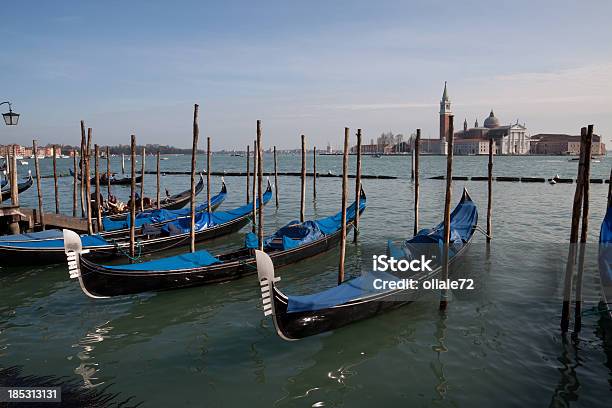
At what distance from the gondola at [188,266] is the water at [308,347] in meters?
0.25

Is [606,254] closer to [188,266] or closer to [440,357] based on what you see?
[440,357]

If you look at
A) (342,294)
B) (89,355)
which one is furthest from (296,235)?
(89,355)

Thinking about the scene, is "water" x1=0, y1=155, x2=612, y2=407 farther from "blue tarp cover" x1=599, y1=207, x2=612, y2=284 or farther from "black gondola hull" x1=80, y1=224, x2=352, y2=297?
"blue tarp cover" x1=599, y1=207, x2=612, y2=284

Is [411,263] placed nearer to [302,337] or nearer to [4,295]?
[302,337]

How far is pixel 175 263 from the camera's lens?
298 inches

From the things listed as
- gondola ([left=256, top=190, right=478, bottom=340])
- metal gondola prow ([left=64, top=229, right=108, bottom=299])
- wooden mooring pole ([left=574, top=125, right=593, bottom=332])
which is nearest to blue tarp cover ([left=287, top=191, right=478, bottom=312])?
gondola ([left=256, top=190, right=478, bottom=340])

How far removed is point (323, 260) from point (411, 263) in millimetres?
2903

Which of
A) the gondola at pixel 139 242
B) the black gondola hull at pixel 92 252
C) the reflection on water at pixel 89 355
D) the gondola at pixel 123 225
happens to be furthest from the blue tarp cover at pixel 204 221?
the reflection on water at pixel 89 355


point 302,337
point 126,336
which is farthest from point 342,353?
point 126,336

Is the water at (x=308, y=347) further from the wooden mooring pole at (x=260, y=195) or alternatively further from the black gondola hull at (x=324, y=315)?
the wooden mooring pole at (x=260, y=195)

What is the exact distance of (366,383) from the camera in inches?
191

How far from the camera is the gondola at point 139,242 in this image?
897 cm

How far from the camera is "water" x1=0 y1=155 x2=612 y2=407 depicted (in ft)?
15.3

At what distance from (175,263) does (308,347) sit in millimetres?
3014
